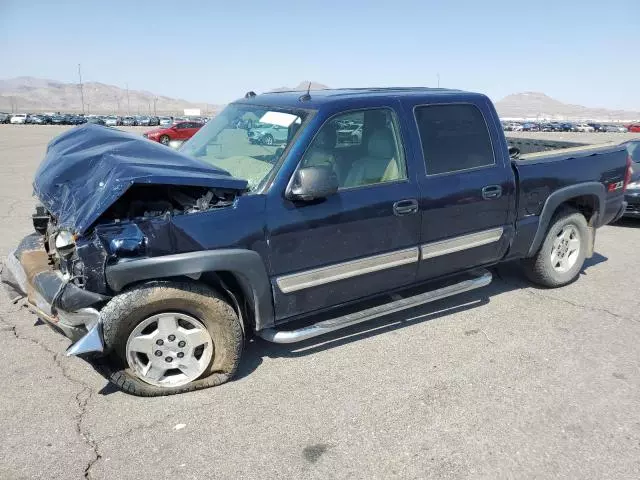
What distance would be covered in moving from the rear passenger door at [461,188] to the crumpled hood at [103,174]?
59.7 inches

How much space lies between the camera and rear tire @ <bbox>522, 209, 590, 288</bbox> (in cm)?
513

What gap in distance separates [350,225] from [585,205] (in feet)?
9.94

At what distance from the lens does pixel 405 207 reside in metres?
3.90

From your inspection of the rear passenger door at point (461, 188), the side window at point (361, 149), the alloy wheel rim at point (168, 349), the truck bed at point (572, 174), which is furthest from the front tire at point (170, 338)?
the truck bed at point (572, 174)

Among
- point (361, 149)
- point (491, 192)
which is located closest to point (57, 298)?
point (361, 149)

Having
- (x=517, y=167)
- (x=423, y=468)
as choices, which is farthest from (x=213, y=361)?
(x=517, y=167)

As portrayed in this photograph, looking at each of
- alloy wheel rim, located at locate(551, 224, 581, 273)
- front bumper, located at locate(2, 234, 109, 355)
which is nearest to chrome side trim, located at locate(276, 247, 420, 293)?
front bumper, located at locate(2, 234, 109, 355)

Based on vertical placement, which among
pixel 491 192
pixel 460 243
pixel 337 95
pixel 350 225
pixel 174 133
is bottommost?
pixel 460 243

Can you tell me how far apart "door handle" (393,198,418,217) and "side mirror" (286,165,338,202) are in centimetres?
60

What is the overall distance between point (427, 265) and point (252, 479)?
2165mm

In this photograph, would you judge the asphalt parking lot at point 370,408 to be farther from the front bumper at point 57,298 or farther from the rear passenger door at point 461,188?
the rear passenger door at point 461,188

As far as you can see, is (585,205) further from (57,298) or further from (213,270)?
(57,298)

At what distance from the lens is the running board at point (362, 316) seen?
11.8 feet

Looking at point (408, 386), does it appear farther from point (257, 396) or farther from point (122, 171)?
point (122, 171)
